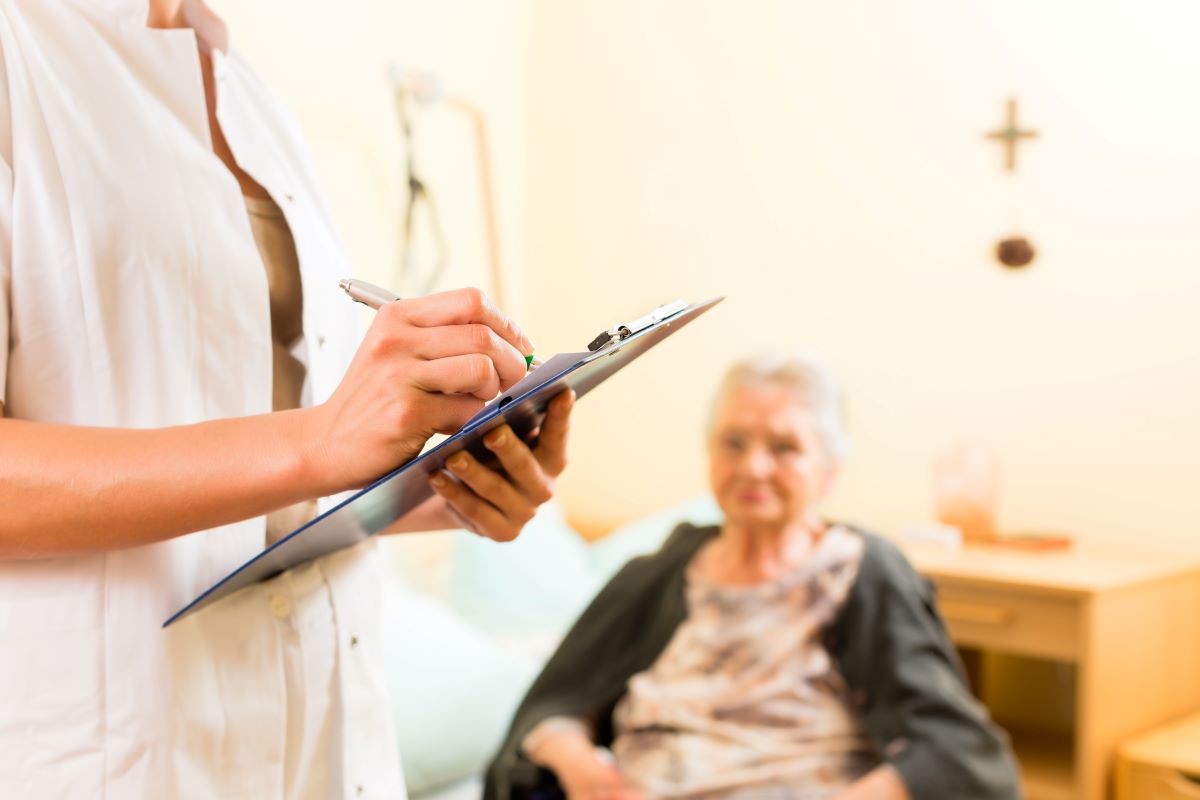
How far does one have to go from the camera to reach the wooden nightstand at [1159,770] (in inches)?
81.8

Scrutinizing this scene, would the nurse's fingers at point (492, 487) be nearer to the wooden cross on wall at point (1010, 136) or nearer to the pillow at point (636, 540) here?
the pillow at point (636, 540)

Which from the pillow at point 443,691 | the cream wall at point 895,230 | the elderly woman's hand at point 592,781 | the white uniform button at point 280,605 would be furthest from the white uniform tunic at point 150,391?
the cream wall at point 895,230

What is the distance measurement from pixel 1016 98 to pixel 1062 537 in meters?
0.99

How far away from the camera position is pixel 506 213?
3297 mm

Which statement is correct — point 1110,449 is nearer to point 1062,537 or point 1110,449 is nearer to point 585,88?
point 1062,537

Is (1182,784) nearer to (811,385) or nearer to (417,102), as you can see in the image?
(811,385)

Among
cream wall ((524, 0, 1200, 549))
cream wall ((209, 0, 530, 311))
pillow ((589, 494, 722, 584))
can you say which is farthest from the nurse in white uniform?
cream wall ((524, 0, 1200, 549))

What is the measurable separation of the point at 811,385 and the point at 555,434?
1.23 m

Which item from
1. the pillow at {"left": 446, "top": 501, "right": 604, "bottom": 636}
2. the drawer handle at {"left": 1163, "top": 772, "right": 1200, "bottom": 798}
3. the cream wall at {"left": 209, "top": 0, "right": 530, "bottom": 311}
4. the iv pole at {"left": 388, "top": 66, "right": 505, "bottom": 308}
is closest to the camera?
the drawer handle at {"left": 1163, "top": 772, "right": 1200, "bottom": 798}

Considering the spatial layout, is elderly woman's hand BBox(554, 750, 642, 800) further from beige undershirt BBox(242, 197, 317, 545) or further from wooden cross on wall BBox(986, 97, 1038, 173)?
wooden cross on wall BBox(986, 97, 1038, 173)

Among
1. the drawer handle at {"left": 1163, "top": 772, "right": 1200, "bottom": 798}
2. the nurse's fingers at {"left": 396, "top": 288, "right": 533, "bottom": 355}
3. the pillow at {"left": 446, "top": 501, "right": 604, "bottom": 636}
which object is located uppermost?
the nurse's fingers at {"left": 396, "top": 288, "right": 533, "bottom": 355}

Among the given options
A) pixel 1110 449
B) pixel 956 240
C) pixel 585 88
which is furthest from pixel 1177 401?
pixel 585 88

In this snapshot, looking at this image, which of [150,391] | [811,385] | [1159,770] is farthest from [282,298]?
[1159,770]

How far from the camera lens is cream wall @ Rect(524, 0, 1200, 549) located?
2.54m
